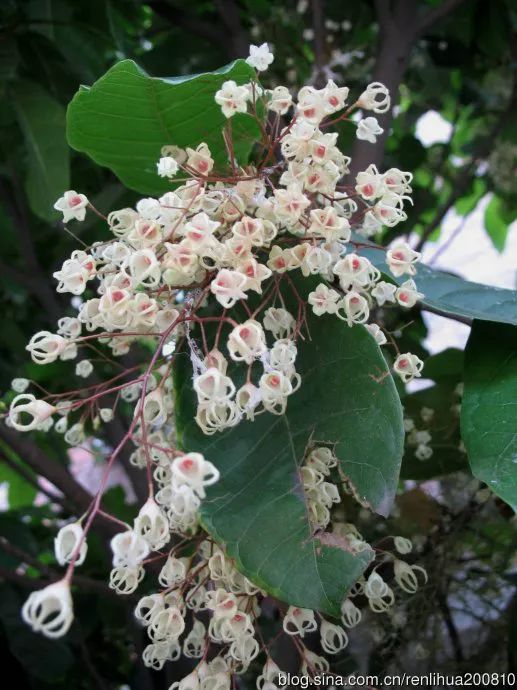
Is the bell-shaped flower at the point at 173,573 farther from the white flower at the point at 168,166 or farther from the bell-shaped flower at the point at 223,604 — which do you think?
the white flower at the point at 168,166

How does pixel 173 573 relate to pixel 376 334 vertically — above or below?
below

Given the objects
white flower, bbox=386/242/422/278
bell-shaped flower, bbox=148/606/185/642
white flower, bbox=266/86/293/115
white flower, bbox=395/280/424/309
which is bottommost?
bell-shaped flower, bbox=148/606/185/642

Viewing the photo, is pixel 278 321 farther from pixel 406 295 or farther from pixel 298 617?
pixel 298 617

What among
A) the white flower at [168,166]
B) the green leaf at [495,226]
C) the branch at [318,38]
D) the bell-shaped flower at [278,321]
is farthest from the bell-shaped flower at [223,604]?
the green leaf at [495,226]

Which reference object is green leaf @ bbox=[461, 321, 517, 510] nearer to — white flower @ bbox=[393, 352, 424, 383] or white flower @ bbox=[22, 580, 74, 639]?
white flower @ bbox=[393, 352, 424, 383]

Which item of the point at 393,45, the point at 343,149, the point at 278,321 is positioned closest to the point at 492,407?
the point at 278,321

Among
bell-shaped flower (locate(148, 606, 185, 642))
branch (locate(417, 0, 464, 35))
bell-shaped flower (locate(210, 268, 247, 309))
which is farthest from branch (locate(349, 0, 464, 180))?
bell-shaped flower (locate(148, 606, 185, 642))

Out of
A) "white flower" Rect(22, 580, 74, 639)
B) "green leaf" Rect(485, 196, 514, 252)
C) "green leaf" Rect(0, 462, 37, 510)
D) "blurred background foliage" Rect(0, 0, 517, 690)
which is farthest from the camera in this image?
"green leaf" Rect(485, 196, 514, 252)
